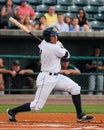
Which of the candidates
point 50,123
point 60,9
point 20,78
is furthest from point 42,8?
point 50,123

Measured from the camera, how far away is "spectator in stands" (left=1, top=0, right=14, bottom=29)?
14.0 m

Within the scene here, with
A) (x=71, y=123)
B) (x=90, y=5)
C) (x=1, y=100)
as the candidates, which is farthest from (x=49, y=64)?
(x=90, y=5)

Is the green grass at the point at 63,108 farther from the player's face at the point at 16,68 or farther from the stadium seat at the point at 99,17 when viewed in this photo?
the stadium seat at the point at 99,17

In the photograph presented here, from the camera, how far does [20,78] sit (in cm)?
1372

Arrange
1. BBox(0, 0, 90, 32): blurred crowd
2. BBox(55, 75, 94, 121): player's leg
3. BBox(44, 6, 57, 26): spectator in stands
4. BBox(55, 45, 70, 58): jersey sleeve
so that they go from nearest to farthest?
BBox(55, 45, 70, 58): jersey sleeve < BBox(55, 75, 94, 121): player's leg < BBox(0, 0, 90, 32): blurred crowd < BBox(44, 6, 57, 26): spectator in stands

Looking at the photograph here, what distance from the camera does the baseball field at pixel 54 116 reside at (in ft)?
25.4

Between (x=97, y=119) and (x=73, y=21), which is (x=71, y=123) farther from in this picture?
(x=73, y=21)

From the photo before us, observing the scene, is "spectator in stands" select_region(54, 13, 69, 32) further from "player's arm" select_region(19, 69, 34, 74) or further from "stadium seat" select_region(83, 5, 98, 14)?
"stadium seat" select_region(83, 5, 98, 14)

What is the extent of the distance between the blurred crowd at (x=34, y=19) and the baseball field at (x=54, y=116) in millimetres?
2067

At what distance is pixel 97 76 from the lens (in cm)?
1408

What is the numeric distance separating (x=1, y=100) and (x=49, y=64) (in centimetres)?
502

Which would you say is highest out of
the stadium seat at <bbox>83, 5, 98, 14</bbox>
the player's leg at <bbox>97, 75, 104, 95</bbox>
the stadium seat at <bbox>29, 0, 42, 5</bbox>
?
the stadium seat at <bbox>29, 0, 42, 5</bbox>

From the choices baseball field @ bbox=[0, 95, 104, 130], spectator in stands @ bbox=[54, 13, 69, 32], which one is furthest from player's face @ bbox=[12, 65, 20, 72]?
spectator in stands @ bbox=[54, 13, 69, 32]

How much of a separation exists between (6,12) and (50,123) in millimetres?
6318
